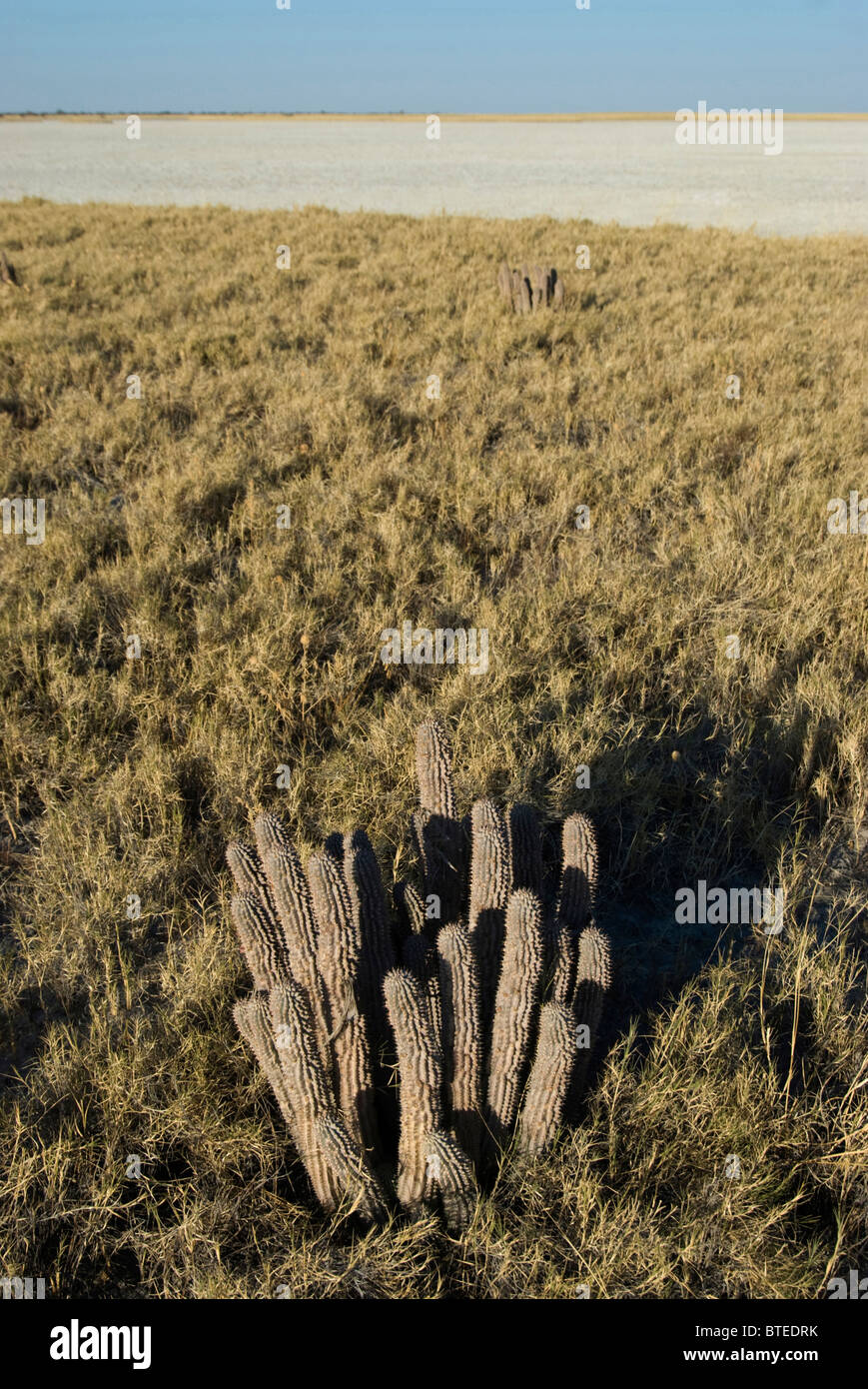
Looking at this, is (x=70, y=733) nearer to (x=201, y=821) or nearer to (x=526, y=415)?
(x=201, y=821)

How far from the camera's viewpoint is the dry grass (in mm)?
1942

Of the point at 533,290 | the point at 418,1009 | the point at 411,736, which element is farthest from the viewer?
the point at 533,290

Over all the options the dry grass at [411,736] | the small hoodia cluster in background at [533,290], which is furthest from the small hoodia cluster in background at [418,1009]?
the small hoodia cluster in background at [533,290]

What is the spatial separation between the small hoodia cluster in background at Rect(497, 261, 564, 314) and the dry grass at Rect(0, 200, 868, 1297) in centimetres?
132

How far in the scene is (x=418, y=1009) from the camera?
5.87ft

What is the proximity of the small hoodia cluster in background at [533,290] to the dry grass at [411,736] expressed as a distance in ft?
4.32

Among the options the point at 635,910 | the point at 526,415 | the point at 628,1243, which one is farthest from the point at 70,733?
the point at 526,415

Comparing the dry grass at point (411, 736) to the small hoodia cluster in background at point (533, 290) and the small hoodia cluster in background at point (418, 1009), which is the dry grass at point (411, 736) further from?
the small hoodia cluster in background at point (533, 290)

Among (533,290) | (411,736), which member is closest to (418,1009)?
(411,736)

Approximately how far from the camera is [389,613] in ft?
14.4

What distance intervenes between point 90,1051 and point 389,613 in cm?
260

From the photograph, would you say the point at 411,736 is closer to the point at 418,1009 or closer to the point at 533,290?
the point at 418,1009

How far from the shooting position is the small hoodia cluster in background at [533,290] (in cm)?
1002

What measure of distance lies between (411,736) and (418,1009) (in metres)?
1.79
